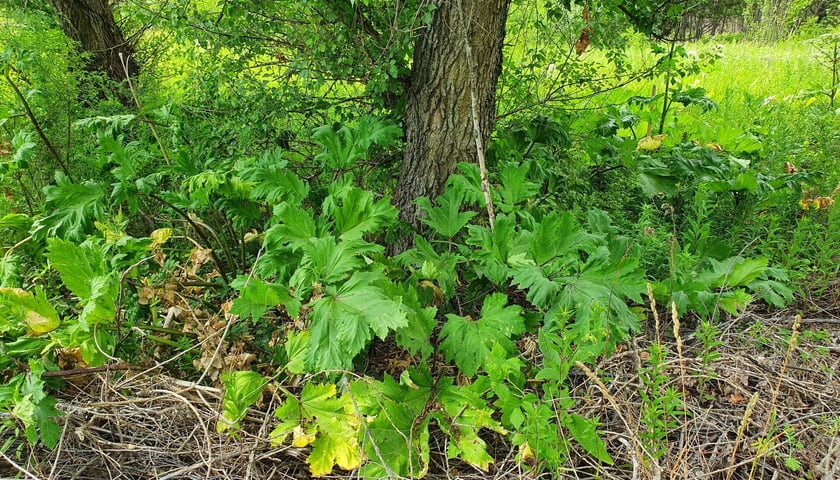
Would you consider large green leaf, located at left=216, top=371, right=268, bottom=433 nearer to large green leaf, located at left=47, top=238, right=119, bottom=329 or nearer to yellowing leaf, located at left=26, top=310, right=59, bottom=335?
large green leaf, located at left=47, top=238, right=119, bottom=329

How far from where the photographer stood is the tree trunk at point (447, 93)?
7.59 feet

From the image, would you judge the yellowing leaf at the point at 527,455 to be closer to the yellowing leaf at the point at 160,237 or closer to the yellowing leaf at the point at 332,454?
the yellowing leaf at the point at 332,454

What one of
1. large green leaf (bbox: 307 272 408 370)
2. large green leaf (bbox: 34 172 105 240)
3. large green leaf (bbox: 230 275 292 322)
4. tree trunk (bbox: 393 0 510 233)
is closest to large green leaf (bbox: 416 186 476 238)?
tree trunk (bbox: 393 0 510 233)

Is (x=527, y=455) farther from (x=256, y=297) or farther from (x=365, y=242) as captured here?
(x=256, y=297)

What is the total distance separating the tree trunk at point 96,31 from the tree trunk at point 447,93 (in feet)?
8.03

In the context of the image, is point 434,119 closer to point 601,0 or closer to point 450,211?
point 450,211

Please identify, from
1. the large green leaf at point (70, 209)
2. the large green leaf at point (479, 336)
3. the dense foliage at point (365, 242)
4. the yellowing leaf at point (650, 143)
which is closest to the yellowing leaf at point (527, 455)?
the dense foliage at point (365, 242)

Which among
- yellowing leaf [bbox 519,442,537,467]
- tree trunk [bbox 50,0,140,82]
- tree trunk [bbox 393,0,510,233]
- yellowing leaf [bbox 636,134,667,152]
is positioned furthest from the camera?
tree trunk [bbox 50,0,140,82]

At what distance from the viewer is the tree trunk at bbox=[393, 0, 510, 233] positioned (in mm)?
2312

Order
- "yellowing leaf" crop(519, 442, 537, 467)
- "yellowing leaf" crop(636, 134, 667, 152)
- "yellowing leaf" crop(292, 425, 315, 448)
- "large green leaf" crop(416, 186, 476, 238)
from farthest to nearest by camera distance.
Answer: "yellowing leaf" crop(636, 134, 667, 152) → "large green leaf" crop(416, 186, 476, 238) → "yellowing leaf" crop(292, 425, 315, 448) → "yellowing leaf" crop(519, 442, 537, 467)

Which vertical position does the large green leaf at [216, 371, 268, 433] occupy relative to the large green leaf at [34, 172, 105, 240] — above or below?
below

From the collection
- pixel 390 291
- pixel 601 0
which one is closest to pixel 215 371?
pixel 390 291

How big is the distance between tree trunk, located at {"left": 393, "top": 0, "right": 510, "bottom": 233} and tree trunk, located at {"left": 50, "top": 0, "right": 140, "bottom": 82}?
8.03ft

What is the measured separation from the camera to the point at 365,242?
6.25 ft
